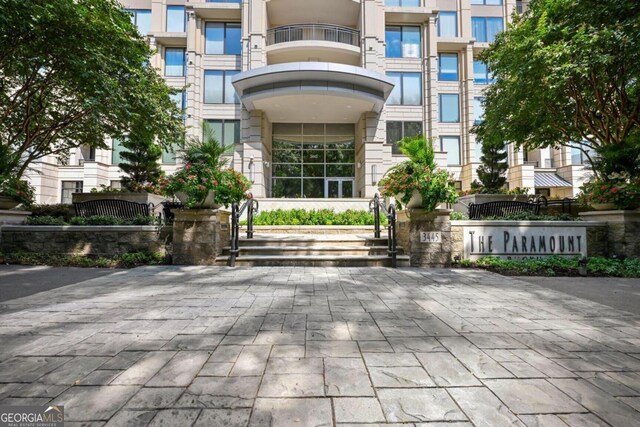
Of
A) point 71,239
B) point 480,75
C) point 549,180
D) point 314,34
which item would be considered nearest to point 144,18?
point 314,34

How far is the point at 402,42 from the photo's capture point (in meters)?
21.5

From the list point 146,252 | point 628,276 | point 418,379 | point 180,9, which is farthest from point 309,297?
point 180,9

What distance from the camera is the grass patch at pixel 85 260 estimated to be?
6805 millimetres

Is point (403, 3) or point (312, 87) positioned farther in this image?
point (403, 3)

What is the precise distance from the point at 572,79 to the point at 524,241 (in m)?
6.73

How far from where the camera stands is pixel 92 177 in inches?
839

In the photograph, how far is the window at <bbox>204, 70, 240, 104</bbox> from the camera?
20.2 m

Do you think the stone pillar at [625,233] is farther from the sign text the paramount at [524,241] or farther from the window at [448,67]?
the window at [448,67]

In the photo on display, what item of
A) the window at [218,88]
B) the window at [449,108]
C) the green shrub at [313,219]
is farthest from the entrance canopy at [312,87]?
the window at [449,108]

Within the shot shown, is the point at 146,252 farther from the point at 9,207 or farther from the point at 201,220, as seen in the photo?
the point at 9,207

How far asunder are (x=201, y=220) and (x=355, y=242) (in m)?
4.18

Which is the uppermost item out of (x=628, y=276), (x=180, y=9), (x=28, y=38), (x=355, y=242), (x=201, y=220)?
(x=180, y=9)

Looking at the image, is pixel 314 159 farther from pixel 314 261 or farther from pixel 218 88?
pixel 314 261

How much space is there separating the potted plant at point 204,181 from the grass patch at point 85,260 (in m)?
1.70
